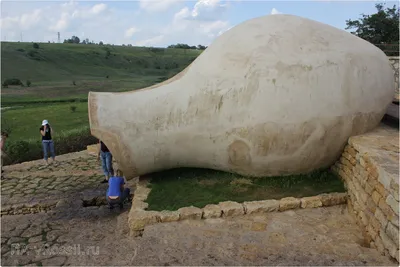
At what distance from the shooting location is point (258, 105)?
5.40 metres

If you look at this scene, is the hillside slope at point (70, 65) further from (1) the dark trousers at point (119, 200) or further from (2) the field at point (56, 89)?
(1) the dark trousers at point (119, 200)

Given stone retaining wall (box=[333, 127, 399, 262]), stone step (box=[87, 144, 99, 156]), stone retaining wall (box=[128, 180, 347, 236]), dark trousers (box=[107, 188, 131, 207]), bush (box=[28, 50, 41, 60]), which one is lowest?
stone step (box=[87, 144, 99, 156])

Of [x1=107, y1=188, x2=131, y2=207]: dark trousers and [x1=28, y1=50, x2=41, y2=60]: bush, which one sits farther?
[x1=28, y1=50, x2=41, y2=60]: bush

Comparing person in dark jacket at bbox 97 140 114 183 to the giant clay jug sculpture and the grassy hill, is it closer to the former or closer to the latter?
the giant clay jug sculpture

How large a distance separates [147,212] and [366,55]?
14.0 ft

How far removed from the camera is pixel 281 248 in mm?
4211

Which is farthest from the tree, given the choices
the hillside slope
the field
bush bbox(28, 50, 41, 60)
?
bush bbox(28, 50, 41, 60)

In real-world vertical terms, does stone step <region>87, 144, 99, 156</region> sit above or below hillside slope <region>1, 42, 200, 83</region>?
below

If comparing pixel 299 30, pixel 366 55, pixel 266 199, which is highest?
pixel 299 30

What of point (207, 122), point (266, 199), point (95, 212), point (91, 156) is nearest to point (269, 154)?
point (266, 199)

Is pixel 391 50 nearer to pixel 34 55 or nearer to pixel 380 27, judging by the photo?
pixel 380 27

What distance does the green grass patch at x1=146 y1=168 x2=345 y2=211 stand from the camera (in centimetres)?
Answer: 541

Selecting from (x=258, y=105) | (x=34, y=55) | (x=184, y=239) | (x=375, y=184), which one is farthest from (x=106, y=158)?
(x=34, y=55)

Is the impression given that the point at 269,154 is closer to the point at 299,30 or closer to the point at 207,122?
the point at 207,122
